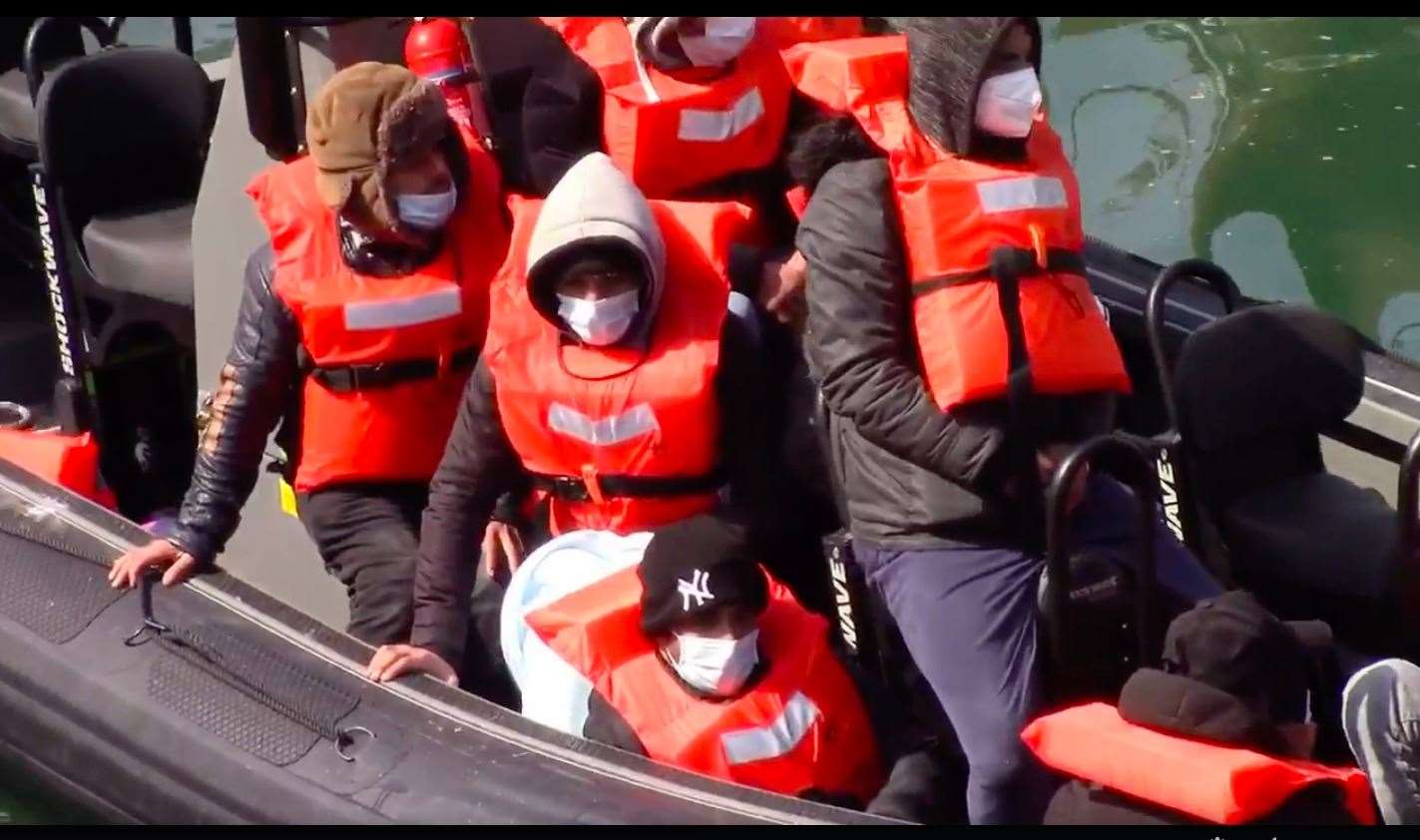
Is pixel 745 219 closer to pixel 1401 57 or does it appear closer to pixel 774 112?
pixel 774 112

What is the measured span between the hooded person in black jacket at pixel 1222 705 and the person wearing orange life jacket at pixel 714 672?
1.13ft

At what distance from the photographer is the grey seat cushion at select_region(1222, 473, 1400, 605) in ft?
8.14

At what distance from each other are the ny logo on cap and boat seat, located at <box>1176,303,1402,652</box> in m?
0.76

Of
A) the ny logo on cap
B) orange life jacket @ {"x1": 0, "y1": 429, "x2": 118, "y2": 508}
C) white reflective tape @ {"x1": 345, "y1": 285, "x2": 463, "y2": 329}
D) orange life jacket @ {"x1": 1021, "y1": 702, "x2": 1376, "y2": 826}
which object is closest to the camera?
orange life jacket @ {"x1": 1021, "y1": 702, "x2": 1376, "y2": 826}

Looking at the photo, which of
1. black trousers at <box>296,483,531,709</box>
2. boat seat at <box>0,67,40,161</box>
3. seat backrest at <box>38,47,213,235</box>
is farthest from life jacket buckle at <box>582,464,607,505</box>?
boat seat at <box>0,67,40,161</box>

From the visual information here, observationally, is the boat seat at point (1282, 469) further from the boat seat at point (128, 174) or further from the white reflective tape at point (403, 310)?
the boat seat at point (128, 174)

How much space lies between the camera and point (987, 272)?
7.18ft

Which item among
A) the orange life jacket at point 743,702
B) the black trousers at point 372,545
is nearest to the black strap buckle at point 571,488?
the orange life jacket at point 743,702

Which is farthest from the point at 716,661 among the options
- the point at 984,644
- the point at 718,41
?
the point at 718,41

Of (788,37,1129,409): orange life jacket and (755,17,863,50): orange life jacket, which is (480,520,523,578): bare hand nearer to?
(788,37,1129,409): orange life jacket

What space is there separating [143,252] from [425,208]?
102 cm

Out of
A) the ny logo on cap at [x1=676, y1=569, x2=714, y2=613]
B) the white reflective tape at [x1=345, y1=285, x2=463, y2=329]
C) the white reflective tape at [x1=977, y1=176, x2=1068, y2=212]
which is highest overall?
the white reflective tape at [x1=977, y1=176, x2=1068, y2=212]

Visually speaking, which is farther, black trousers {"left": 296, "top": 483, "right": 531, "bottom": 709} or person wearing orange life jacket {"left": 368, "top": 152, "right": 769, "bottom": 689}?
black trousers {"left": 296, "top": 483, "right": 531, "bottom": 709}

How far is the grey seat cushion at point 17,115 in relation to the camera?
382 centimetres
